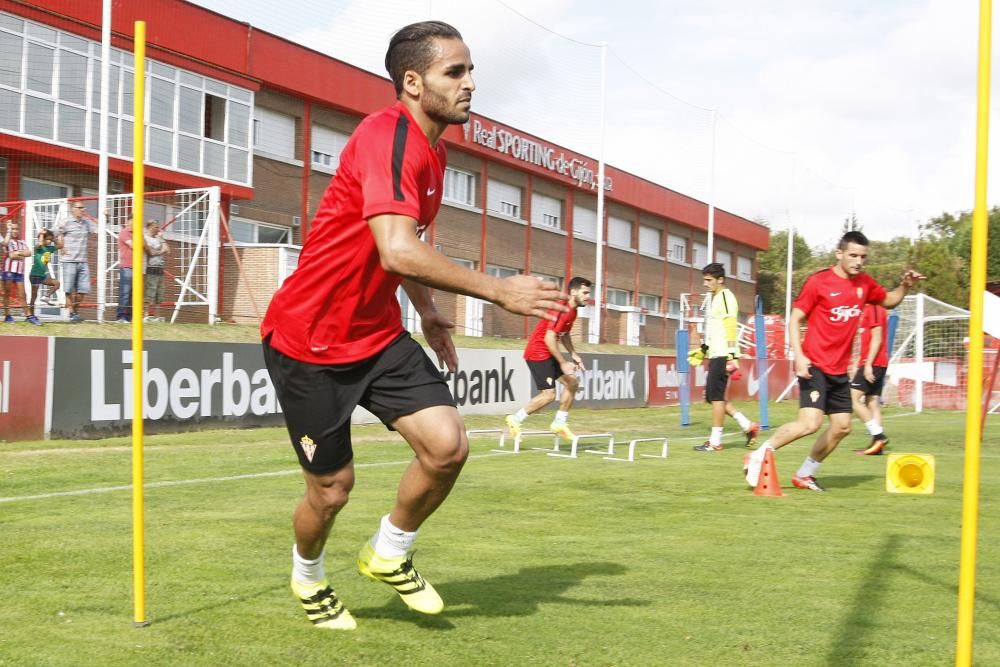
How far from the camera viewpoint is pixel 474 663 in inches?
146

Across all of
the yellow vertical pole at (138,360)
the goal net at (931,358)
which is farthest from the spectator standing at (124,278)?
the goal net at (931,358)

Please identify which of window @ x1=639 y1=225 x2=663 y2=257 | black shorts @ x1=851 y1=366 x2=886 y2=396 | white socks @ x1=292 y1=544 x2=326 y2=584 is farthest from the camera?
window @ x1=639 y1=225 x2=663 y2=257

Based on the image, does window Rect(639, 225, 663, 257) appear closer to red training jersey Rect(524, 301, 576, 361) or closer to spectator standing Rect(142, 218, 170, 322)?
spectator standing Rect(142, 218, 170, 322)

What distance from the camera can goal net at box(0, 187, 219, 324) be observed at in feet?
55.6

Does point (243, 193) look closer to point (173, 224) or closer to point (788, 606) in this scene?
point (173, 224)

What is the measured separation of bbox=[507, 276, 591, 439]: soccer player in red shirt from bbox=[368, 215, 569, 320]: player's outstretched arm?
839 cm

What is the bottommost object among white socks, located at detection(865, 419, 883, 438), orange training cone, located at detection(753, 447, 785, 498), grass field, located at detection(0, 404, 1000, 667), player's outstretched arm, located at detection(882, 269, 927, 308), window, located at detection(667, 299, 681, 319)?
grass field, located at detection(0, 404, 1000, 667)

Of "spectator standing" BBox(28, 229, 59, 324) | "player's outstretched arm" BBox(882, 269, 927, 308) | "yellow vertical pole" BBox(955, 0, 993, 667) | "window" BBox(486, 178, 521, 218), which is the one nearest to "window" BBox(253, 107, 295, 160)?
"window" BBox(486, 178, 521, 218)

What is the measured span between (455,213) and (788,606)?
33.2 m

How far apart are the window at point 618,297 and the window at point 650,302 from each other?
911 millimetres

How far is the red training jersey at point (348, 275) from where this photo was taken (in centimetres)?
379

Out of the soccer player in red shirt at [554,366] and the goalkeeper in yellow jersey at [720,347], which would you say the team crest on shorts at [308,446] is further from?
the goalkeeper in yellow jersey at [720,347]

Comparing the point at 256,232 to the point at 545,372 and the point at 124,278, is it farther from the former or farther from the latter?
the point at 545,372

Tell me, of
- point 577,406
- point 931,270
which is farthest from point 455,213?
point 931,270
